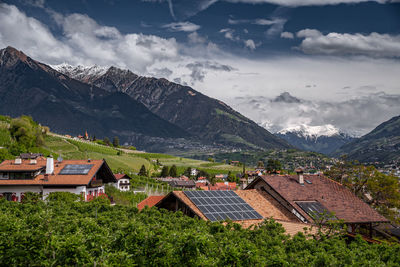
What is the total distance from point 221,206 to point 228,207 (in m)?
0.78

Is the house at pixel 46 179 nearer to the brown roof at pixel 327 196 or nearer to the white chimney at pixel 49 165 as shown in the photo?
the white chimney at pixel 49 165

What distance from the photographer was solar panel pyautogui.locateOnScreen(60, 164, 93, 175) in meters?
52.2

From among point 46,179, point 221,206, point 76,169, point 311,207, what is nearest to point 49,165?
point 46,179

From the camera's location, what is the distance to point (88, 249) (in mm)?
15695

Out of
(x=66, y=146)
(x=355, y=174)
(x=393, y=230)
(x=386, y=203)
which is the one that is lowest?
(x=393, y=230)

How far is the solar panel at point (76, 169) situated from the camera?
5216cm

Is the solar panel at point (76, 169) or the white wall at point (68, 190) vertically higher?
the solar panel at point (76, 169)

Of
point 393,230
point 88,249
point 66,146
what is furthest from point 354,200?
point 66,146

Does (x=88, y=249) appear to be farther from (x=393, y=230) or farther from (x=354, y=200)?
(x=393, y=230)

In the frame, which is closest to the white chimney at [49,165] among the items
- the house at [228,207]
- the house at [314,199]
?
the house at [228,207]

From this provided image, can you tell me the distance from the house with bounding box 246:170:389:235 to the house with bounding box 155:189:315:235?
55.2 inches

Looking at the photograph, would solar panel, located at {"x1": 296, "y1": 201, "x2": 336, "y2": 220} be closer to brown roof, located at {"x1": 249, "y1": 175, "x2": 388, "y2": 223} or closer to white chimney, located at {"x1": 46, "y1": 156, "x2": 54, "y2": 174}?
brown roof, located at {"x1": 249, "y1": 175, "x2": 388, "y2": 223}

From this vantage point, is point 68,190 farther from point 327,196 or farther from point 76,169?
point 327,196

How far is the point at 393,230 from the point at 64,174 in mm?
43218
